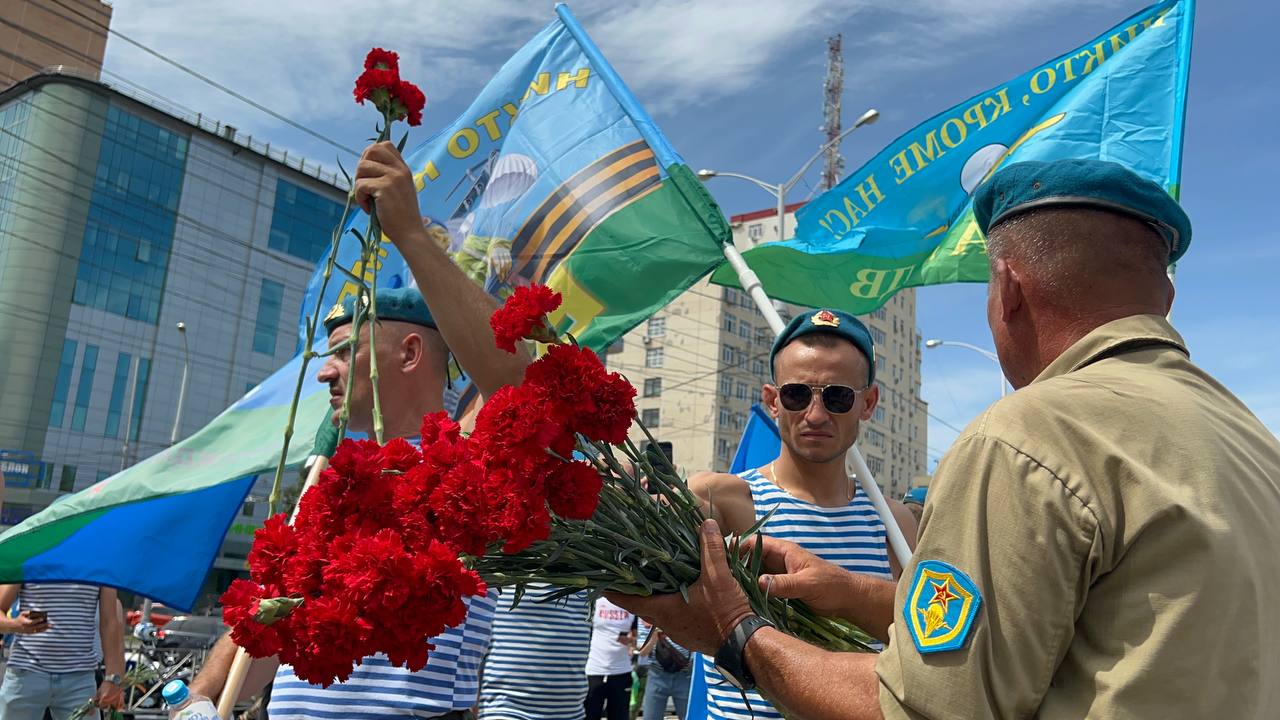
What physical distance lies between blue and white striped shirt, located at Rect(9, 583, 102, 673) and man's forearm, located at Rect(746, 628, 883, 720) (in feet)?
20.1

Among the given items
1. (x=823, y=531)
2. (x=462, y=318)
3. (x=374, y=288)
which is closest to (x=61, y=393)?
(x=823, y=531)

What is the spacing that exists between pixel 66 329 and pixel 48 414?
4.26 m

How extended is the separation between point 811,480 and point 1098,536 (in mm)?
1953

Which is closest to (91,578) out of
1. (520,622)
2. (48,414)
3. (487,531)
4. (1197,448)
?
(520,622)

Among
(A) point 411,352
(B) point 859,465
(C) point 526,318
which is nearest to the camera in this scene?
(C) point 526,318

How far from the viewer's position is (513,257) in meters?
4.96

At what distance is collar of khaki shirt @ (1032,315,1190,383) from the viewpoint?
1.55m

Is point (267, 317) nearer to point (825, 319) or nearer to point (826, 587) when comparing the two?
point (825, 319)

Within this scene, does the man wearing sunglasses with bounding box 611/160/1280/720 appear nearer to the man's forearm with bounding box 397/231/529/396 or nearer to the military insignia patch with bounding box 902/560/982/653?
the military insignia patch with bounding box 902/560/982/653

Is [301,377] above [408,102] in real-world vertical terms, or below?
below

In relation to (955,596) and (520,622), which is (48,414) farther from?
(955,596)

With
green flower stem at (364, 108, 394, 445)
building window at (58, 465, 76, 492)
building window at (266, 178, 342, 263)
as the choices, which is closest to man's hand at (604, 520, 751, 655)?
green flower stem at (364, 108, 394, 445)

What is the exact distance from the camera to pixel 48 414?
149 feet

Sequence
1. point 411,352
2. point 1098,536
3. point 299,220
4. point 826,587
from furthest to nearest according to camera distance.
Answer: point 299,220 < point 411,352 < point 826,587 < point 1098,536
